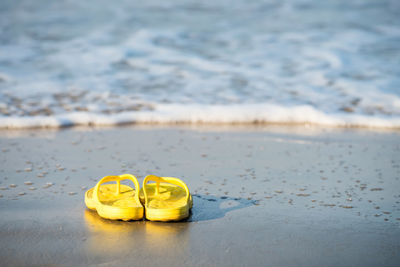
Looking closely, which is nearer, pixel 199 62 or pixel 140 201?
pixel 140 201

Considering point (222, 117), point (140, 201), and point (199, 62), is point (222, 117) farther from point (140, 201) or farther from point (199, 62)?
point (140, 201)

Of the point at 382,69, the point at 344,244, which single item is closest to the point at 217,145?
the point at 344,244

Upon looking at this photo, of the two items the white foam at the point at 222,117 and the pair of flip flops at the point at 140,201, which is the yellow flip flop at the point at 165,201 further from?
the white foam at the point at 222,117

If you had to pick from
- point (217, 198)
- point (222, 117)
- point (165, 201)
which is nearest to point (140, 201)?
point (165, 201)

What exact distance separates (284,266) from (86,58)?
6.62 meters

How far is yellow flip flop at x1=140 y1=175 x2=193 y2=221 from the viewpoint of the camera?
98.8 inches

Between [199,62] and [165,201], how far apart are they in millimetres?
5514

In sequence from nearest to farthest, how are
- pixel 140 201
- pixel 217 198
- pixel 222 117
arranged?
pixel 140 201 → pixel 217 198 → pixel 222 117

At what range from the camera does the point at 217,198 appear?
3.00m

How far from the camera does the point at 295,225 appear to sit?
2551mm

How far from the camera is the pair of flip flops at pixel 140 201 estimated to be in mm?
2516

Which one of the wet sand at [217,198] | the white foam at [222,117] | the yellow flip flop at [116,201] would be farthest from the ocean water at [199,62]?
the yellow flip flop at [116,201]

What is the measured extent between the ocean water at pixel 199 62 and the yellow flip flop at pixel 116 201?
2.69m

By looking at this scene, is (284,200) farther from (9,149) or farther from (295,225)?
(9,149)
